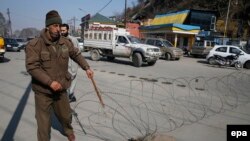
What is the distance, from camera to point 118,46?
19016 mm

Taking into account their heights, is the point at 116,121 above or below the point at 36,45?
below

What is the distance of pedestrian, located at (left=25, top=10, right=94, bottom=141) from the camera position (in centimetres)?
373

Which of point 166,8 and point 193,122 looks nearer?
point 193,122

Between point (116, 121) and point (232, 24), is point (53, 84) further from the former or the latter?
point (232, 24)

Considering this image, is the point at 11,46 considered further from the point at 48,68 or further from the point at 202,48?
the point at 48,68

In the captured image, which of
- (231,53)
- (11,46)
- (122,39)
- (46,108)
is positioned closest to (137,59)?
(122,39)

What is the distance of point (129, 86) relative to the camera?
10656mm

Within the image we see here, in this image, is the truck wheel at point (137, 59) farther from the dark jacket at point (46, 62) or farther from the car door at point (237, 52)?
the dark jacket at point (46, 62)

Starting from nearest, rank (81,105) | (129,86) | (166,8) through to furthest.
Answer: (81,105) → (129,86) → (166,8)

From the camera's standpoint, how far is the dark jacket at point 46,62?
371cm

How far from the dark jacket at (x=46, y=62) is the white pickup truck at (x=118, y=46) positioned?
13792 mm

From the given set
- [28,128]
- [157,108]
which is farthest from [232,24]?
[28,128]

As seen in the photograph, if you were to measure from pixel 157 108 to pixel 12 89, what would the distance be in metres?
5.12

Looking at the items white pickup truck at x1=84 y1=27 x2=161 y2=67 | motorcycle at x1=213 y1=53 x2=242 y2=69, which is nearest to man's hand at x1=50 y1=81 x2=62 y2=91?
white pickup truck at x1=84 y1=27 x2=161 y2=67
